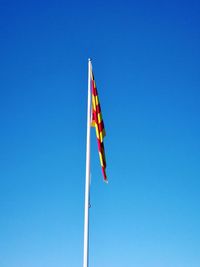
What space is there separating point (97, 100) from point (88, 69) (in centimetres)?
137

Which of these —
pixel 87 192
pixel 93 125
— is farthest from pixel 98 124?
pixel 87 192

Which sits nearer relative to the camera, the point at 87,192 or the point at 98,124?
the point at 87,192

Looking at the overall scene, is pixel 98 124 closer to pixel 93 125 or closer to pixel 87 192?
pixel 93 125

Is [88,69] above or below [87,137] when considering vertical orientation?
above

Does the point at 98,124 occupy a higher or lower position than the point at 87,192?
higher

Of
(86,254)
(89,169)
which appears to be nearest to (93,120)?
(89,169)

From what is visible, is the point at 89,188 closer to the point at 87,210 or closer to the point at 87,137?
the point at 87,210

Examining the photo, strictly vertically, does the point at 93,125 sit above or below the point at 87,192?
above

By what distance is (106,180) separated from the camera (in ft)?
59.9

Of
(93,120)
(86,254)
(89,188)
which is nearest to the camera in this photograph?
(86,254)

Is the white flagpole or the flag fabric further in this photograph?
the flag fabric

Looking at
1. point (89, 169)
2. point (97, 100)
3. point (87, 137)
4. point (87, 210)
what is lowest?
point (87, 210)

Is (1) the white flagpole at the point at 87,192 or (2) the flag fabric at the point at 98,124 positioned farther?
(2) the flag fabric at the point at 98,124

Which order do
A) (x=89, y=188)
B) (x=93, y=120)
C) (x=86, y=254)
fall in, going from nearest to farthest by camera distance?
(x=86, y=254)
(x=89, y=188)
(x=93, y=120)
